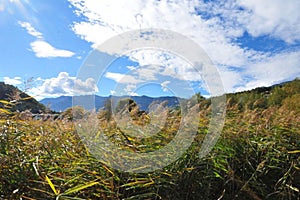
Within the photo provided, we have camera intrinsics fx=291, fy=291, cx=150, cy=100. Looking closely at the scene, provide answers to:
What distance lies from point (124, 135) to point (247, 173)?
893 millimetres

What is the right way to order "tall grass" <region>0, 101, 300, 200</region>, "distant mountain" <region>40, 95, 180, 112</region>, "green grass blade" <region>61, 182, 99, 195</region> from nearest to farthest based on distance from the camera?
1. "green grass blade" <region>61, 182, 99, 195</region>
2. "tall grass" <region>0, 101, 300, 200</region>
3. "distant mountain" <region>40, 95, 180, 112</region>

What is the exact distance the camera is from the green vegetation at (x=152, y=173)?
1460mm

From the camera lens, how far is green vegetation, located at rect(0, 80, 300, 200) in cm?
146

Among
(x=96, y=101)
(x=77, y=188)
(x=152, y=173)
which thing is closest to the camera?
(x=77, y=188)

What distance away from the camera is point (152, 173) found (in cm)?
167

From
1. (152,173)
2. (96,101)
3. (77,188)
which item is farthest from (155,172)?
(96,101)

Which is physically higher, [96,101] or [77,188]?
[96,101]

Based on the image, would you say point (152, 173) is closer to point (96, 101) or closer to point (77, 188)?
point (77, 188)

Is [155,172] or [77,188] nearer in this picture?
[77,188]

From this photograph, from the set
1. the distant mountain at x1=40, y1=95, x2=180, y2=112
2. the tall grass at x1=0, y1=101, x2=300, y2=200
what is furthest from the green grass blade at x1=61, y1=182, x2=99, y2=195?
the distant mountain at x1=40, y1=95, x2=180, y2=112

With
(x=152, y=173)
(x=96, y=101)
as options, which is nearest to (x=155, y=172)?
(x=152, y=173)

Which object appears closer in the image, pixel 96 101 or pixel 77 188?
pixel 77 188

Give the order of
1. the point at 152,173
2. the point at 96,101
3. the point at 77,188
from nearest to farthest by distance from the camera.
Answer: the point at 77,188 < the point at 152,173 < the point at 96,101

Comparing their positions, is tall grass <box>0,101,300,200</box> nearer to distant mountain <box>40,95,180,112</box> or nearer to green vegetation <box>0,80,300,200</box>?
green vegetation <box>0,80,300,200</box>
